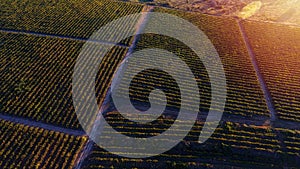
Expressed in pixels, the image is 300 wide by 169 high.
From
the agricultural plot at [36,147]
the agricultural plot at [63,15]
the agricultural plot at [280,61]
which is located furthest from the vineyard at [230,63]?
the agricultural plot at [36,147]

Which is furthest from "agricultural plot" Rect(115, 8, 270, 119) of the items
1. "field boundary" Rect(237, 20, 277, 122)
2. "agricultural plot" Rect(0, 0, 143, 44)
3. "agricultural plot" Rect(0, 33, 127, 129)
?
Result: "agricultural plot" Rect(0, 0, 143, 44)

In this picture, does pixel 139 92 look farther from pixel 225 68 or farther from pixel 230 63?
pixel 230 63

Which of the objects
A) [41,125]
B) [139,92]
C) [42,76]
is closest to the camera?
[41,125]

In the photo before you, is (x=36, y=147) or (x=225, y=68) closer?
(x=36, y=147)

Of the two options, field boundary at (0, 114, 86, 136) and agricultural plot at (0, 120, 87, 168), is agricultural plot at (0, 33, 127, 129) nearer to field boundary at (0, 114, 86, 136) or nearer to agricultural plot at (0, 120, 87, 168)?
→ field boundary at (0, 114, 86, 136)

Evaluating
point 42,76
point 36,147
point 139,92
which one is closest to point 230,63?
point 139,92

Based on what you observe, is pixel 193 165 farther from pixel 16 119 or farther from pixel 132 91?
pixel 16 119

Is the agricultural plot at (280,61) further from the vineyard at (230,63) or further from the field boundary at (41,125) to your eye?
the field boundary at (41,125)
